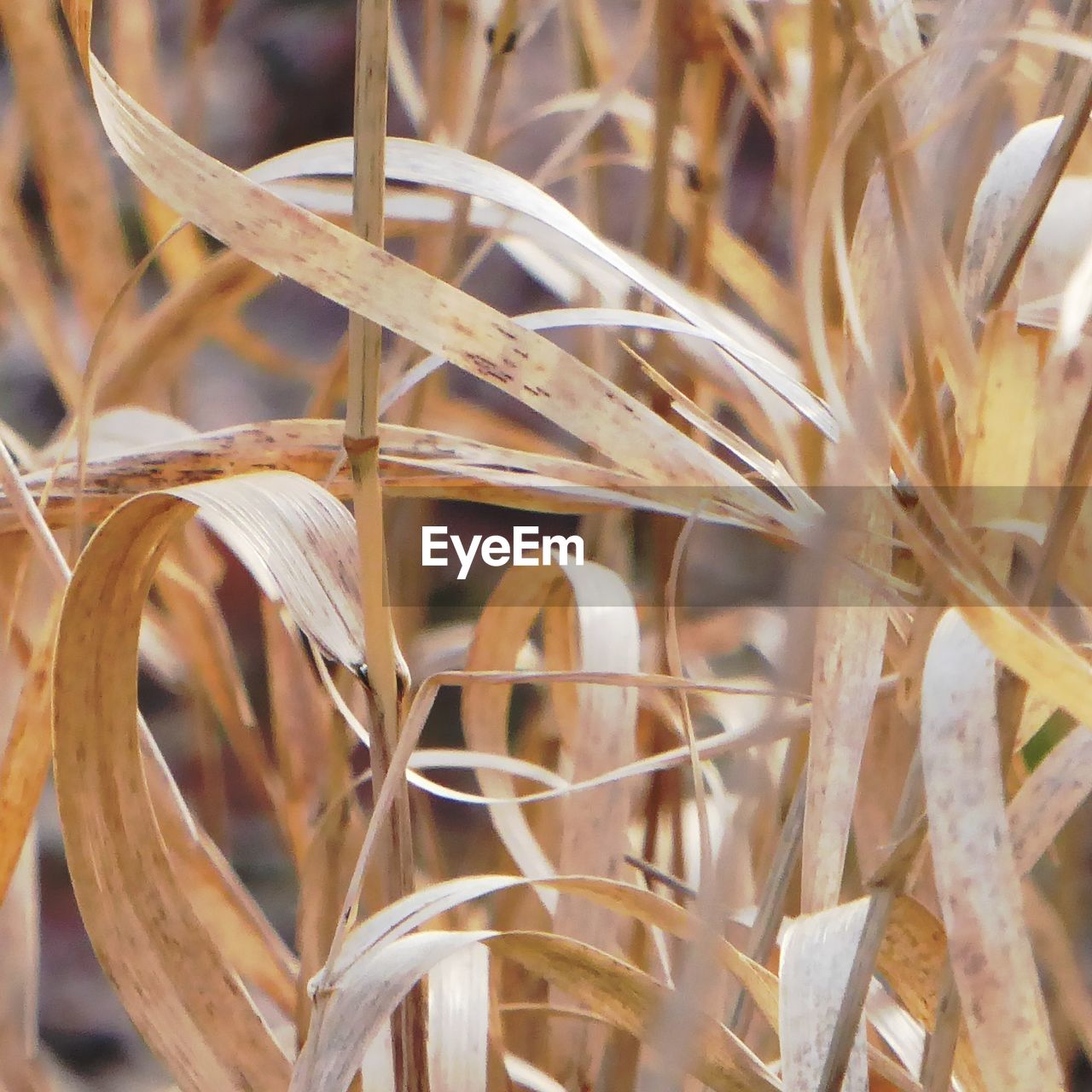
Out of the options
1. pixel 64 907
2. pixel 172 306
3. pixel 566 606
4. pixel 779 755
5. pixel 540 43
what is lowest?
pixel 64 907

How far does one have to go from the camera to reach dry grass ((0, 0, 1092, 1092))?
235 millimetres

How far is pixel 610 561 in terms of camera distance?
18.9 inches

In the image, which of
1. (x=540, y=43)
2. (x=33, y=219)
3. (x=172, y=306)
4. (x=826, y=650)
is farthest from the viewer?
(x=540, y=43)

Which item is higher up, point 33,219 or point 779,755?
point 33,219

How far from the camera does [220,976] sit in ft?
1.00

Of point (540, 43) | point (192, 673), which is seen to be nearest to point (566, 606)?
point (192, 673)

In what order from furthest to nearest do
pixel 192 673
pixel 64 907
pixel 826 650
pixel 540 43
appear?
pixel 540 43 → pixel 64 907 → pixel 192 673 → pixel 826 650

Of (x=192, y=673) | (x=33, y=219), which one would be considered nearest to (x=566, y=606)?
(x=192, y=673)

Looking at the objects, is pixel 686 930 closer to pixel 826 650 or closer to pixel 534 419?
pixel 826 650

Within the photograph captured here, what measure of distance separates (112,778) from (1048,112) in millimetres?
265

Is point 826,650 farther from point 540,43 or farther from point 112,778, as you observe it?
point 540,43

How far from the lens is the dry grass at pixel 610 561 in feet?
0.77

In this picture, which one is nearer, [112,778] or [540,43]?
[112,778]

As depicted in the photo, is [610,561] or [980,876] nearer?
[980,876]
